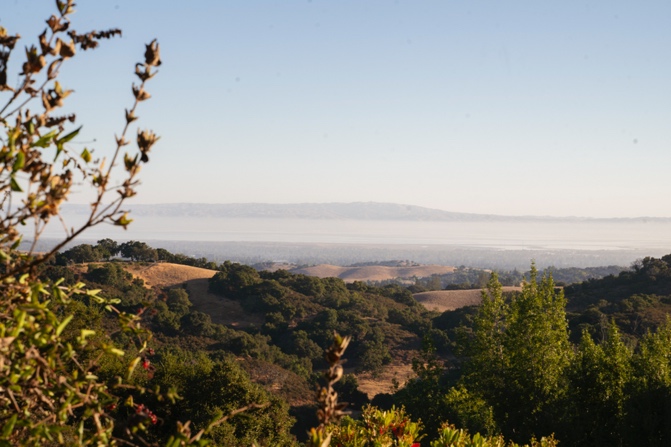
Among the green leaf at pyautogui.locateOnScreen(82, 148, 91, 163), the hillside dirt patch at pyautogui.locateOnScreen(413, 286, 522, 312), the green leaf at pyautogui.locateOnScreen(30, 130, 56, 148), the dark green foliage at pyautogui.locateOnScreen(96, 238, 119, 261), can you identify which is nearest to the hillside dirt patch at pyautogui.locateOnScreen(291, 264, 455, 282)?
the hillside dirt patch at pyautogui.locateOnScreen(413, 286, 522, 312)

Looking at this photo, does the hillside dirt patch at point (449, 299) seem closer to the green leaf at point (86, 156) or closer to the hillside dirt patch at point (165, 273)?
the hillside dirt patch at point (165, 273)

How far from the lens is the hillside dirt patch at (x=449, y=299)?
76.9m

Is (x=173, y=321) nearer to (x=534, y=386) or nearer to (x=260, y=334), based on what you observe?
(x=260, y=334)

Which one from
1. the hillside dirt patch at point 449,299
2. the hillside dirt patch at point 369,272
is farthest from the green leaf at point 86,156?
the hillside dirt patch at point 369,272

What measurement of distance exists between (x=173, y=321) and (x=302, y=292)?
1804 centimetres

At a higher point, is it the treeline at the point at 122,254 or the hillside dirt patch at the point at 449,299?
the treeline at the point at 122,254

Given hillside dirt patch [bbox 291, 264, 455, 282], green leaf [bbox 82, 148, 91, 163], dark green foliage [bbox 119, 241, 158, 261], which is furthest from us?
hillside dirt patch [bbox 291, 264, 455, 282]

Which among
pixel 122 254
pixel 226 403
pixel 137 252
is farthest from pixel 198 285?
pixel 226 403

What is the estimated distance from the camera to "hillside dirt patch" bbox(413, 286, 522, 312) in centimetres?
7688

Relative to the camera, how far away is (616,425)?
15516 millimetres

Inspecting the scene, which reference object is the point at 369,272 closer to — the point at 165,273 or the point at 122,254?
the point at 122,254

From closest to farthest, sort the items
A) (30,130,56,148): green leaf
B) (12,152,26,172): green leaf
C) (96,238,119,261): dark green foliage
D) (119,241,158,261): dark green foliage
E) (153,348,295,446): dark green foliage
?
(12,152,26,172): green leaf < (30,130,56,148): green leaf < (153,348,295,446): dark green foliage < (96,238,119,261): dark green foliage < (119,241,158,261): dark green foliage

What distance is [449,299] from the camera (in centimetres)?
7981

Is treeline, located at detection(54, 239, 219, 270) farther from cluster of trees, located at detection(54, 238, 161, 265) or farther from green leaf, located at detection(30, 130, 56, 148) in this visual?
green leaf, located at detection(30, 130, 56, 148)
